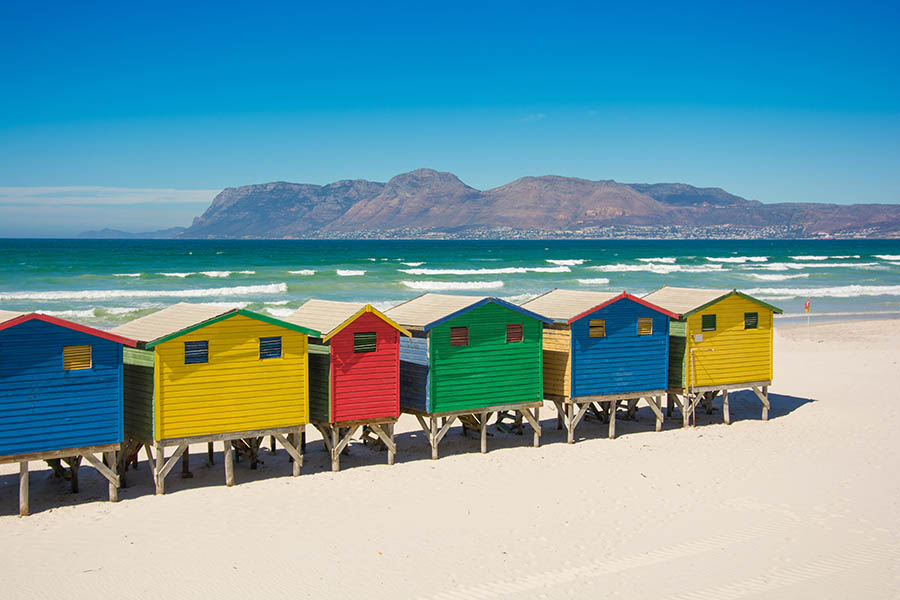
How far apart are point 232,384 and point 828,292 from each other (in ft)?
187

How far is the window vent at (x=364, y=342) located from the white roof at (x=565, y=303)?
445cm

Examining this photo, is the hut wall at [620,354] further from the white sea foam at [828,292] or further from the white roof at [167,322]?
the white sea foam at [828,292]

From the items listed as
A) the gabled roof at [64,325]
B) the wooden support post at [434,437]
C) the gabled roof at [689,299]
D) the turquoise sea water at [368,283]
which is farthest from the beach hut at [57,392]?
the turquoise sea water at [368,283]

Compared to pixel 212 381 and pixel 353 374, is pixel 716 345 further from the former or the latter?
pixel 212 381

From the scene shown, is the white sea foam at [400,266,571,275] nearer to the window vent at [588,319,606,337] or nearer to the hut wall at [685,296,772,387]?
the hut wall at [685,296,772,387]

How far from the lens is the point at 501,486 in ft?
55.2

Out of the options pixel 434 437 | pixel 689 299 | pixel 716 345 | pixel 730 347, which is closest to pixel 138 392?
pixel 434 437

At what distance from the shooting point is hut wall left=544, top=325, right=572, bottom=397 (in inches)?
796

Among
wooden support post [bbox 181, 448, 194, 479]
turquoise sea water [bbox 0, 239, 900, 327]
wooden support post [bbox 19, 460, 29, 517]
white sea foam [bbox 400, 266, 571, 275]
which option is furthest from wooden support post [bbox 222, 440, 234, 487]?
white sea foam [bbox 400, 266, 571, 275]

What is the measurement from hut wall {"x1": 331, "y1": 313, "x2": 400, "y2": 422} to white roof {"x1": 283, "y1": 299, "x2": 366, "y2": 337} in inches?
10.5

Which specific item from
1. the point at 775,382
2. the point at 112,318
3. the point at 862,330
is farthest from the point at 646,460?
the point at 112,318

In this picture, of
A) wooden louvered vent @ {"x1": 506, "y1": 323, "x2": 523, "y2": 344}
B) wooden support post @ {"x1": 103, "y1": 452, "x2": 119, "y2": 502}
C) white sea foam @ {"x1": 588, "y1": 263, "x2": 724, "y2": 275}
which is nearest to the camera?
wooden support post @ {"x1": 103, "y1": 452, "x2": 119, "y2": 502}

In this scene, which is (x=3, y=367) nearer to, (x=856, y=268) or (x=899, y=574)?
(x=899, y=574)

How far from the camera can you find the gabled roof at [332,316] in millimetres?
17562
